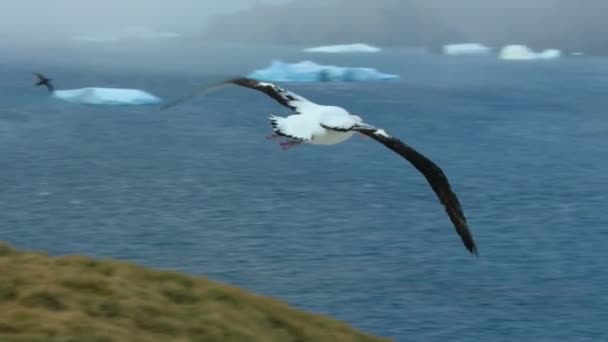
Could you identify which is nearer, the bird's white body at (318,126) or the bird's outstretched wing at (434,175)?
the bird's outstretched wing at (434,175)

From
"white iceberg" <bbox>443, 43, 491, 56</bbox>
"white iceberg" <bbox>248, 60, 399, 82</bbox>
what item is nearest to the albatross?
"white iceberg" <bbox>248, 60, 399, 82</bbox>

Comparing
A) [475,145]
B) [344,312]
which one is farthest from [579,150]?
[344,312]

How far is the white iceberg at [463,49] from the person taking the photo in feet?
405

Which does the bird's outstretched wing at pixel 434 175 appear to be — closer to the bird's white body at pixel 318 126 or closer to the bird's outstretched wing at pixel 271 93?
the bird's white body at pixel 318 126

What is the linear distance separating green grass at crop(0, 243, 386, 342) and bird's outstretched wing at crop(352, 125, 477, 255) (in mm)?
2018

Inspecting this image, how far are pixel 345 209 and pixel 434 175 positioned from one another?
17.7 metres

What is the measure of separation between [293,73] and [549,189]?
3513 centimetres

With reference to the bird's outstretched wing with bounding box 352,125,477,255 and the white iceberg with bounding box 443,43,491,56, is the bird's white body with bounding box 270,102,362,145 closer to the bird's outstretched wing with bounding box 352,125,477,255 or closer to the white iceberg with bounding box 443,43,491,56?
the bird's outstretched wing with bounding box 352,125,477,255

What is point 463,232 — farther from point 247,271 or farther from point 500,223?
point 500,223

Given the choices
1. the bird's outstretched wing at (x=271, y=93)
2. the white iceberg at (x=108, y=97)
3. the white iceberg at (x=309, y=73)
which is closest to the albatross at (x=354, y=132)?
the bird's outstretched wing at (x=271, y=93)

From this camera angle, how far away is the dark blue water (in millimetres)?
17578

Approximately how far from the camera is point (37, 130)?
1490 inches

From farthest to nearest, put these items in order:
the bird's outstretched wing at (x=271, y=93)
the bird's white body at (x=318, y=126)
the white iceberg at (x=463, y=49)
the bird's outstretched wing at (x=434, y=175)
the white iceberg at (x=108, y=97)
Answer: the white iceberg at (x=463, y=49)
the white iceberg at (x=108, y=97)
the bird's outstretched wing at (x=271, y=93)
the bird's white body at (x=318, y=126)
the bird's outstretched wing at (x=434, y=175)

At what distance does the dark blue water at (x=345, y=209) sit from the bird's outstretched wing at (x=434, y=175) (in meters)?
7.69
